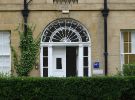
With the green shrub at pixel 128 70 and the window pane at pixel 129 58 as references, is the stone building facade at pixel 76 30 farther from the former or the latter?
the green shrub at pixel 128 70

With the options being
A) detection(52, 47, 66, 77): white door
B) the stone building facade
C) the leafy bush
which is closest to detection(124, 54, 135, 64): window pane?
the stone building facade

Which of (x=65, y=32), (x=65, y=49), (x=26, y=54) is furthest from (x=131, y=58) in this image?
(x=26, y=54)

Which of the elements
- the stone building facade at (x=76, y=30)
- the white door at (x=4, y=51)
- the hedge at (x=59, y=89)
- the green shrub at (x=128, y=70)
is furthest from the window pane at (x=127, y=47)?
the hedge at (x=59, y=89)

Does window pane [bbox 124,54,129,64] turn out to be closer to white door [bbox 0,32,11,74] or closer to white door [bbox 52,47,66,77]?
white door [bbox 52,47,66,77]

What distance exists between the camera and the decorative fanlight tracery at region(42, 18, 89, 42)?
24766mm

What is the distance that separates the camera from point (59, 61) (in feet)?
81.8

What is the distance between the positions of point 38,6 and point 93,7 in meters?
2.71

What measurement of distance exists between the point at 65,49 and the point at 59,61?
2.19 feet

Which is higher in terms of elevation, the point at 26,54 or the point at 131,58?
the point at 26,54

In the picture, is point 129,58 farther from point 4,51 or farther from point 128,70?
point 4,51

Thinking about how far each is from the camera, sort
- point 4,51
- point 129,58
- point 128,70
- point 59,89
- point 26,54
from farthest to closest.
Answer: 1. point 129,58
2. point 4,51
3. point 26,54
4. point 128,70
5. point 59,89

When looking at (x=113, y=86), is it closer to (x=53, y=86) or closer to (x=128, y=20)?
(x=53, y=86)

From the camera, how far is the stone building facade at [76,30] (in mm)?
24547

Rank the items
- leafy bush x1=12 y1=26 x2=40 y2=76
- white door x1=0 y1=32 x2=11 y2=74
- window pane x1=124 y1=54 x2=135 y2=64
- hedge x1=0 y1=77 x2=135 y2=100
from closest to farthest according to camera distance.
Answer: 1. hedge x1=0 y1=77 x2=135 y2=100
2. leafy bush x1=12 y1=26 x2=40 y2=76
3. white door x1=0 y1=32 x2=11 y2=74
4. window pane x1=124 y1=54 x2=135 y2=64
